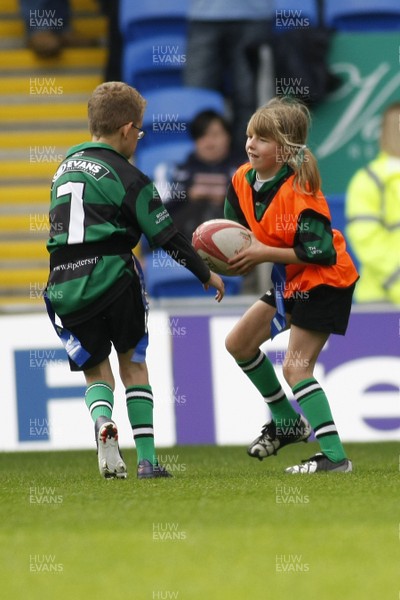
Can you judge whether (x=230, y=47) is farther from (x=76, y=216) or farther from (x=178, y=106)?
(x=76, y=216)

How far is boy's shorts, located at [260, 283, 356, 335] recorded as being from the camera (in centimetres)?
596

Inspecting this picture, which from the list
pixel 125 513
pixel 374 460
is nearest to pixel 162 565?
pixel 125 513

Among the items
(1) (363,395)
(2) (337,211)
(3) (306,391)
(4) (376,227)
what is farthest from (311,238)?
(2) (337,211)

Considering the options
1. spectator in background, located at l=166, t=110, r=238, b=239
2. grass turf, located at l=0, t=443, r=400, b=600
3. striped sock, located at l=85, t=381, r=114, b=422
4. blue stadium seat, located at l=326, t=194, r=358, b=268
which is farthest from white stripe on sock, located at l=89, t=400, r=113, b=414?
blue stadium seat, located at l=326, t=194, r=358, b=268

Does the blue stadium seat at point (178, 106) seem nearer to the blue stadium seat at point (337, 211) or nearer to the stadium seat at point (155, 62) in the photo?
the stadium seat at point (155, 62)

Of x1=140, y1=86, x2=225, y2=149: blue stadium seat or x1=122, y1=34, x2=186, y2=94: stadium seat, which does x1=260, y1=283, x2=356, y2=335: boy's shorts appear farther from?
x1=122, y1=34, x2=186, y2=94: stadium seat

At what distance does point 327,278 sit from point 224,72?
5.54 m

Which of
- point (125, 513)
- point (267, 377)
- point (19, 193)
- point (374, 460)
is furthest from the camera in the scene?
point (19, 193)

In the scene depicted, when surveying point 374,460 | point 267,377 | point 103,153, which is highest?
point 103,153

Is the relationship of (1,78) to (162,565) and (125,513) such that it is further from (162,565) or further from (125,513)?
(162,565)

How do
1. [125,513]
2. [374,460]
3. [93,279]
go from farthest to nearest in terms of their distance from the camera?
[374,460]
[93,279]
[125,513]

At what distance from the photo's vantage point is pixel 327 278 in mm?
5977

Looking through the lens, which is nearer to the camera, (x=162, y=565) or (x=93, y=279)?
(x=162, y=565)

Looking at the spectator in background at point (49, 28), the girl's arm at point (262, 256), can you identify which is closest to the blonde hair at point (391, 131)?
the spectator in background at point (49, 28)
